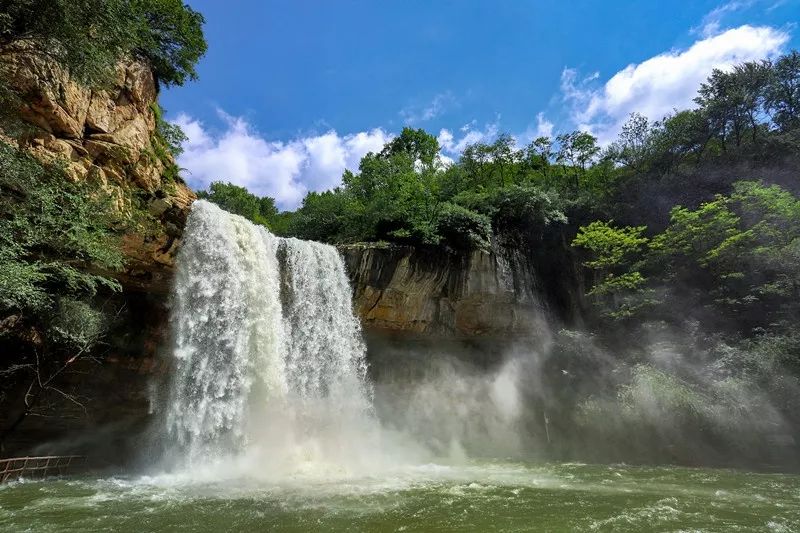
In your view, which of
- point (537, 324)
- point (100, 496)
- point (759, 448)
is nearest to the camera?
point (100, 496)

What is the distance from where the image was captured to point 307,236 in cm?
2484

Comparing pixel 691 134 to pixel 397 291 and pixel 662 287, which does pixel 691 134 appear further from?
pixel 397 291

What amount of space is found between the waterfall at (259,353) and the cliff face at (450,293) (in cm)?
148

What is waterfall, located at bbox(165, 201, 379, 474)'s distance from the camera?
12781 mm

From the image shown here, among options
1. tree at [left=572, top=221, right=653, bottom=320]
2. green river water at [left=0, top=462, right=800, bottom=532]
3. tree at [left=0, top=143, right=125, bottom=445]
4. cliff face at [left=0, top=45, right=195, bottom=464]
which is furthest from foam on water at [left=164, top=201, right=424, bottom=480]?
tree at [left=572, top=221, right=653, bottom=320]

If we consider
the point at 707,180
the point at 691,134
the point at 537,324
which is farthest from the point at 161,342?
the point at 691,134

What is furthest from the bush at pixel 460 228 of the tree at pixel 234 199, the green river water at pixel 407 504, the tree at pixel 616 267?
the tree at pixel 234 199

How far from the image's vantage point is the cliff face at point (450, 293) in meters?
18.1

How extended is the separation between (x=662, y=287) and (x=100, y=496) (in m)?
20.9

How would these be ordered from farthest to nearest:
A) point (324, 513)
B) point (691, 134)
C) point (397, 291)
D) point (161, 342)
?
point (691, 134)
point (397, 291)
point (161, 342)
point (324, 513)

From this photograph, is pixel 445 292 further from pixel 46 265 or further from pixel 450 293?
pixel 46 265

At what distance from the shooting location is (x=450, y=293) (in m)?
19.5

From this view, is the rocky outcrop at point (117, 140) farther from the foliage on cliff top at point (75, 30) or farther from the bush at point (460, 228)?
the bush at point (460, 228)

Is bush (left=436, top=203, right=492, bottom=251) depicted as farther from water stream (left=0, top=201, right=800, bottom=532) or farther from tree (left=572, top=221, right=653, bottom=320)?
water stream (left=0, top=201, right=800, bottom=532)
